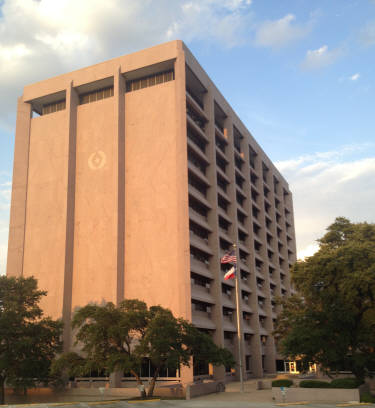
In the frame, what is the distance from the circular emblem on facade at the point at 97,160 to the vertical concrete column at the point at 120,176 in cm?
277

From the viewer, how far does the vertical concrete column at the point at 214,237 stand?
54500 mm

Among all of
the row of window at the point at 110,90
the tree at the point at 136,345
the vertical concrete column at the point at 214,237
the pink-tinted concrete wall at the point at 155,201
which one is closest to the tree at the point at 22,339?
the tree at the point at 136,345

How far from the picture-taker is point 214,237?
190ft

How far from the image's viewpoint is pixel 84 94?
61844 millimetres

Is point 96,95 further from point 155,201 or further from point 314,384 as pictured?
point 314,384

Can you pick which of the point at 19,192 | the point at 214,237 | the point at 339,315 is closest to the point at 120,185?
the point at 214,237

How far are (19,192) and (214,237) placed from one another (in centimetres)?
2681

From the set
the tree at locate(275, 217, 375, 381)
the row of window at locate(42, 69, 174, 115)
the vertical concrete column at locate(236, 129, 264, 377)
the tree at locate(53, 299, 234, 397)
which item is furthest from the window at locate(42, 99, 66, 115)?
the tree at locate(275, 217, 375, 381)

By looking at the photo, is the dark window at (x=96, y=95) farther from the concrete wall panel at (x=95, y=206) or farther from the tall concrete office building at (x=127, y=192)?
the concrete wall panel at (x=95, y=206)

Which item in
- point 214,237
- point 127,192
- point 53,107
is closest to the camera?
point 127,192

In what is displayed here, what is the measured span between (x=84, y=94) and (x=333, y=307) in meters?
42.5

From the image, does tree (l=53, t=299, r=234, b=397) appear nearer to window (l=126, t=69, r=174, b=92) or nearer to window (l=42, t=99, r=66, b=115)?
window (l=126, t=69, r=174, b=92)

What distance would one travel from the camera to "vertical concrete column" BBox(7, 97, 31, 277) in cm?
5766

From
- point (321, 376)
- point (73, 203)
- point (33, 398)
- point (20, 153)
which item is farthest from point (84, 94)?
point (321, 376)
